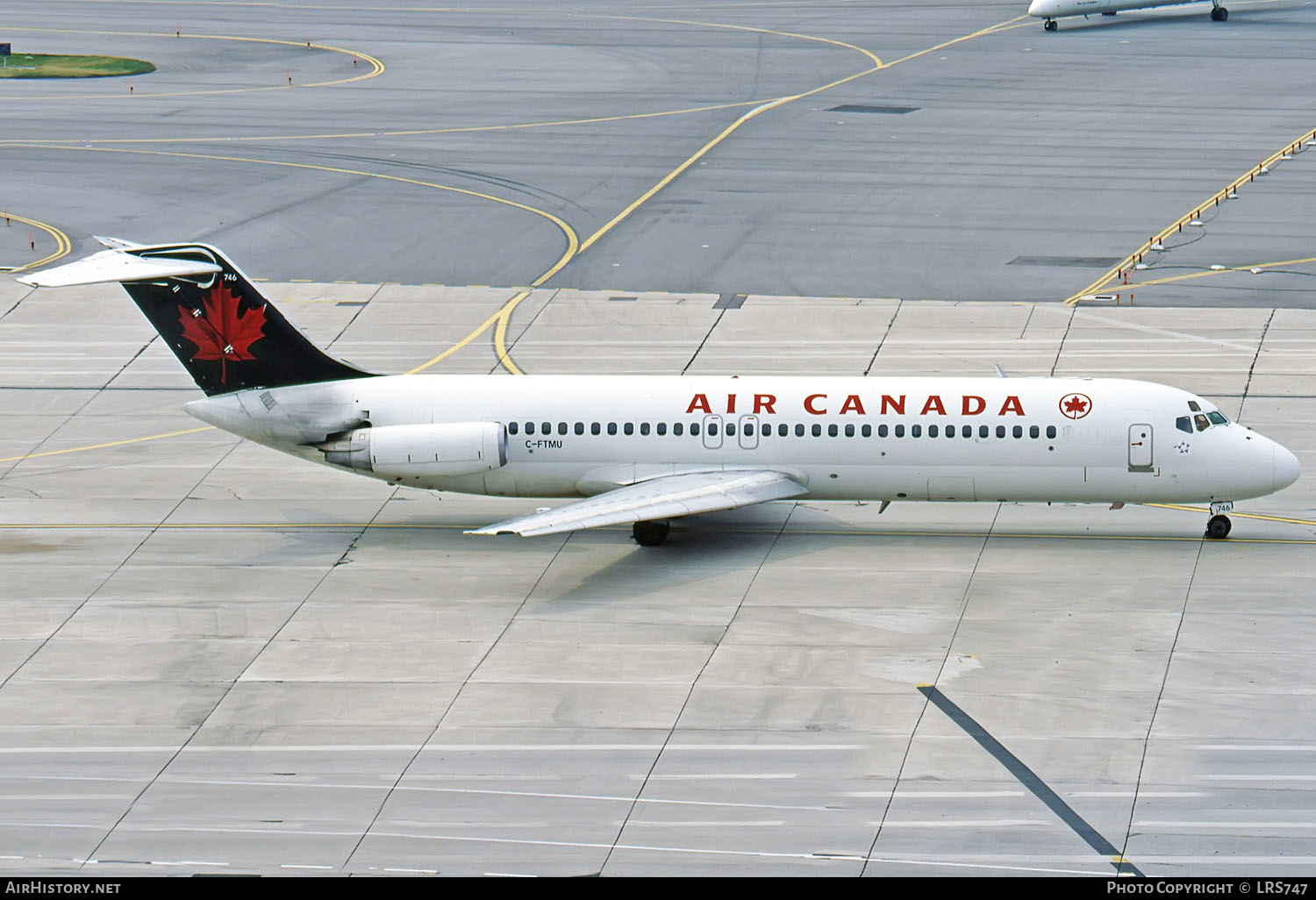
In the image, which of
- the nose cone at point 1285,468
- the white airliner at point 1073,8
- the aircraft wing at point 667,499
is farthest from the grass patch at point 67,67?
the nose cone at point 1285,468

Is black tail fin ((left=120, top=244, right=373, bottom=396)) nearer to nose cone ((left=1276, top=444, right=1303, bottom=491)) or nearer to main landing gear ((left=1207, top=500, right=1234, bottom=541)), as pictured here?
main landing gear ((left=1207, top=500, right=1234, bottom=541))

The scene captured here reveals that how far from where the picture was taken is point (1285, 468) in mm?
42375

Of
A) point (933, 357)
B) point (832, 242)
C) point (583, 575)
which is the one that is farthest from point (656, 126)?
point (583, 575)

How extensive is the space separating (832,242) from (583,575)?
2904cm

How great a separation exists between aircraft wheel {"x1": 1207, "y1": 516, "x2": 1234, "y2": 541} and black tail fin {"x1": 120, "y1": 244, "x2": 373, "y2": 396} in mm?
19669

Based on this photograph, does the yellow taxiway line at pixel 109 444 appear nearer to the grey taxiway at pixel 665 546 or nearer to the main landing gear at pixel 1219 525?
the grey taxiway at pixel 665 546

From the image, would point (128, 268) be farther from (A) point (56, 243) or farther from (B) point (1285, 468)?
(A) point (56, 243)

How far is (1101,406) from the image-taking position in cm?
4250

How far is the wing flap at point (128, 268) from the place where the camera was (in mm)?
41750

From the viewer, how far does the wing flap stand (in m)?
41.8

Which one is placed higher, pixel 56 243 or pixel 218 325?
pixel 218 325

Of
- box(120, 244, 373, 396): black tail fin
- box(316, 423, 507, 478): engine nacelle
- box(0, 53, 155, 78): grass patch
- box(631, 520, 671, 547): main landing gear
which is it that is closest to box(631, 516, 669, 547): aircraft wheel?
box(631, 520, 671, 547): main landing gear

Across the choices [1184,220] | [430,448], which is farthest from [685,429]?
[1184,220]

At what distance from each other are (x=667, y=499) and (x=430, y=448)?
17.8 feet
